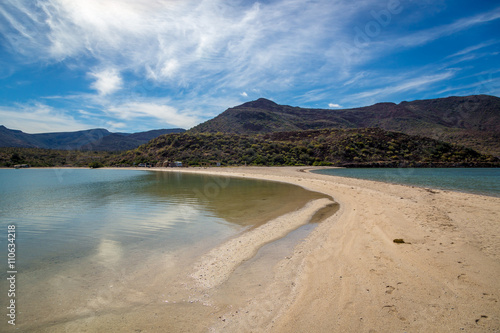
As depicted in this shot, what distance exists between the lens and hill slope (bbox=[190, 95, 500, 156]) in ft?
277

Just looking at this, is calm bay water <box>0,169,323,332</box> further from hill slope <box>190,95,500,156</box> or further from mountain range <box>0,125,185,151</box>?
mountain range <box>0,125,185,151</box>

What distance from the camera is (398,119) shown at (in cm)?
10306

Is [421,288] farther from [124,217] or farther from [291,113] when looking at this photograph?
[291,113]

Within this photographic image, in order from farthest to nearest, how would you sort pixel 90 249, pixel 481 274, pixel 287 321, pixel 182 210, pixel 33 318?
1. pixel 182 210
2. pixel 90 249
3. pixel 481 274
4. pixel 33 318
5. pixel 287 321

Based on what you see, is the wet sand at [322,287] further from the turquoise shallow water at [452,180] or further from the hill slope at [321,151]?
the hill slope at [321,151]

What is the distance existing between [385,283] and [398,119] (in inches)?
4693

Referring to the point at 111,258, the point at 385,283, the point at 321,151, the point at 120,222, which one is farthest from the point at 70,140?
the point at 385,283

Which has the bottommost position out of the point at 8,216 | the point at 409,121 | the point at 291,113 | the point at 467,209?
the point at 8,216

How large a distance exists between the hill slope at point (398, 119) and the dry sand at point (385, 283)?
83354 mm

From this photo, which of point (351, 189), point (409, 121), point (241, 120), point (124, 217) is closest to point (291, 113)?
point (241, 120)

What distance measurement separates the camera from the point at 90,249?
6602 mm

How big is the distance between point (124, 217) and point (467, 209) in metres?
14.5

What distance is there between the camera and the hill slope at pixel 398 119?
84.3 metres

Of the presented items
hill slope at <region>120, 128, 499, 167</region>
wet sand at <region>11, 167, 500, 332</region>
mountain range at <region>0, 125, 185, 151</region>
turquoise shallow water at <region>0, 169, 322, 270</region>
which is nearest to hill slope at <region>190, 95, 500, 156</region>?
hill slope at <region>120, 128, 499, 167</region>
